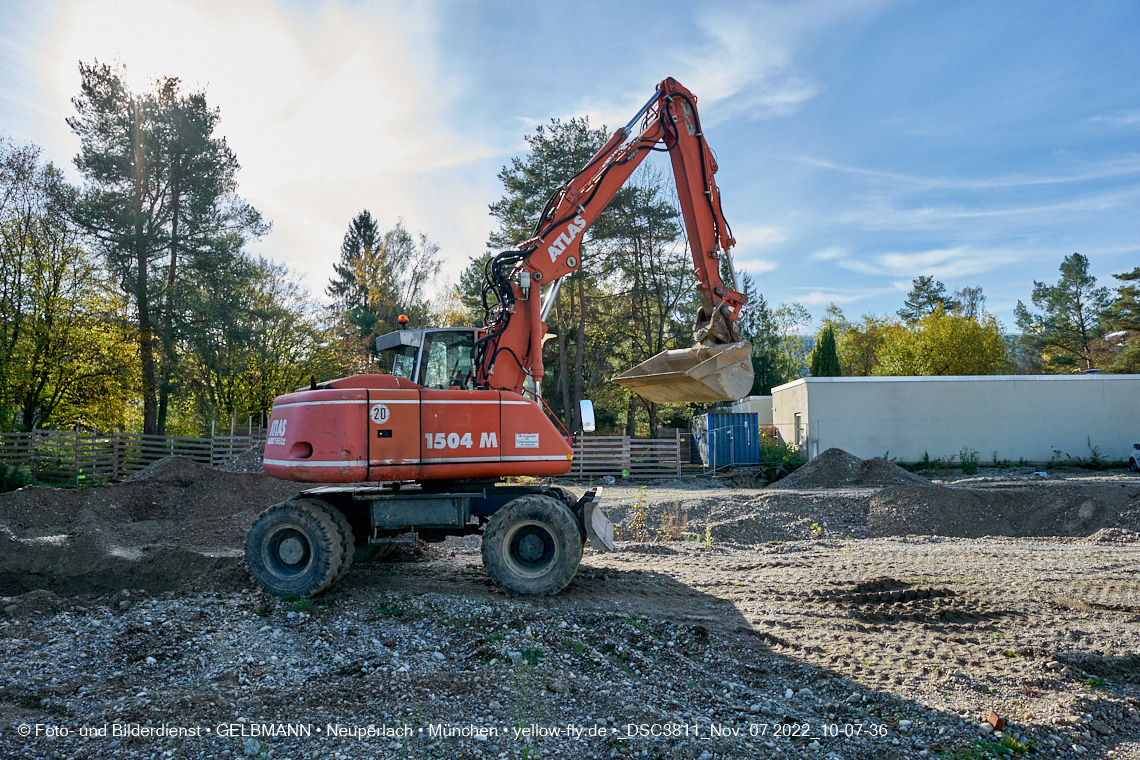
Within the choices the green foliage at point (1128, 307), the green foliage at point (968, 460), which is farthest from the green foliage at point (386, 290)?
the green foliage at point (1128, 307)

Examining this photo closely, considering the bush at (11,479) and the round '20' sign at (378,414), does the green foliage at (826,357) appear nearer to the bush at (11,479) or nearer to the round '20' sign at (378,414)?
the bush at (11,479)

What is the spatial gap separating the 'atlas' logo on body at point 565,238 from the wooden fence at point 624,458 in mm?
15104

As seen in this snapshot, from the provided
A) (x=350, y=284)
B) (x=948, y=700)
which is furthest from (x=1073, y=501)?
(x=350, y=284)

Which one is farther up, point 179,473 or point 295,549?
Result: point 179,473

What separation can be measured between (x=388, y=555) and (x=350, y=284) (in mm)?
33310

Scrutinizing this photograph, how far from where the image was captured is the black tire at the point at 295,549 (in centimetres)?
639

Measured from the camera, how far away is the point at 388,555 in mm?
8562

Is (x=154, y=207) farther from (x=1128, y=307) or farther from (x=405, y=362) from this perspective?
(x=1128, y=307)

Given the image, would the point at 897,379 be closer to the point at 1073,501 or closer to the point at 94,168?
the point at 1073,501

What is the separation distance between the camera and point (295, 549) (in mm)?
6523

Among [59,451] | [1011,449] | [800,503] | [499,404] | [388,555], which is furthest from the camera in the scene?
[1011,449]

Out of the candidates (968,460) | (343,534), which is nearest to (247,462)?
(343,534)

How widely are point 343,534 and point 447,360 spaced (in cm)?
199

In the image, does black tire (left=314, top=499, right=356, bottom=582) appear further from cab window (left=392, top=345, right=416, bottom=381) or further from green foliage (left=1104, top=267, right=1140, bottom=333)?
green foliage (left=1104, top=267, right=1140, bottom=333)
